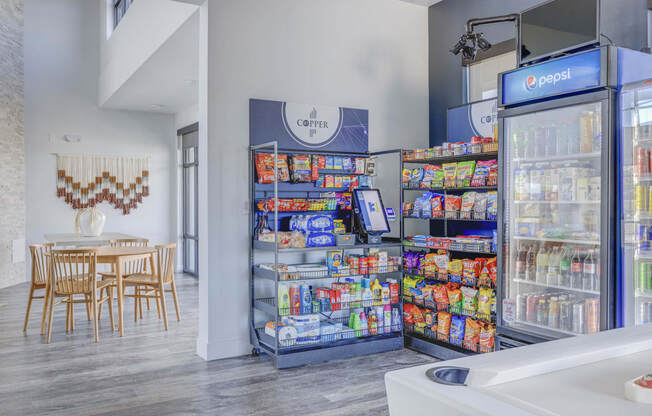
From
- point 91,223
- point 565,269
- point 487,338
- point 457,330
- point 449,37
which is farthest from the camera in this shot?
point 91,223

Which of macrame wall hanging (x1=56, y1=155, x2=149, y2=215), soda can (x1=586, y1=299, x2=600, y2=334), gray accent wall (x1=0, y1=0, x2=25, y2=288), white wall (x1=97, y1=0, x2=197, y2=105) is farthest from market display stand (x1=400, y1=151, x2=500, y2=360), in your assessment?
gray accent wall (x1=0, y1=0, x2=25, y2=288)

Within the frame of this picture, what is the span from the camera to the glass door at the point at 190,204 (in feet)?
30.7

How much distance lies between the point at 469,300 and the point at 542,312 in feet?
2.66

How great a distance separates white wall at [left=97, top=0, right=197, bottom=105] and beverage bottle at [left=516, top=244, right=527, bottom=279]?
3.38 m

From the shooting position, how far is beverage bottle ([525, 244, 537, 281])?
3541mm

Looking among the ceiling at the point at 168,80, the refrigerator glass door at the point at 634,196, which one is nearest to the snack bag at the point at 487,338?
the refrigerator glass door at the point at 634,196

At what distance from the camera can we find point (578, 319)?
3.27 m

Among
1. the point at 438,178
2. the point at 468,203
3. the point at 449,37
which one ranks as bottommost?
the point at 468,203

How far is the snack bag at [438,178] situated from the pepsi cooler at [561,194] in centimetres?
95

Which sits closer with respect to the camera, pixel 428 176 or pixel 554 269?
pixel 554 269

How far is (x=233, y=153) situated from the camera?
4422mm

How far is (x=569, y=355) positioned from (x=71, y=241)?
20.2 feet

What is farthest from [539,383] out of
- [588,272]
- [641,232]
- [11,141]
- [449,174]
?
[11,141]

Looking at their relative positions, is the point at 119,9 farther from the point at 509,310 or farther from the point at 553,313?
the point at 553,313
